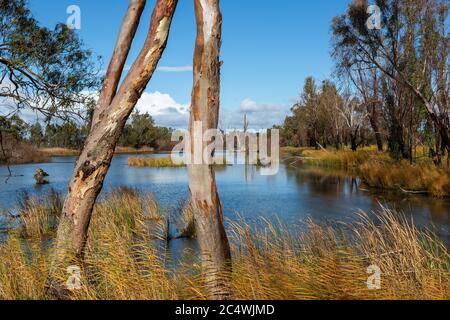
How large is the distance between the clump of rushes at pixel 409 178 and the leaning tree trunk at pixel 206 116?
37.4ft

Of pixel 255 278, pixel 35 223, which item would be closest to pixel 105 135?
pixel 255 278

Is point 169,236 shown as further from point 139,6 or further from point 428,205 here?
point 428,205

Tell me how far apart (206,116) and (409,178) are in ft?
42.3

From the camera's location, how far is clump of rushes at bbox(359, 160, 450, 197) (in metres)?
13.4

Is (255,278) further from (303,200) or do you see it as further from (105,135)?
(303,200)

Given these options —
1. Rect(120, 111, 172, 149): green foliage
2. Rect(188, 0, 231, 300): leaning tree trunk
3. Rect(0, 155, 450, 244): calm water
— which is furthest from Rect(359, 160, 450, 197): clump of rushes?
Rect(120, 111, 172, 149): green foliage

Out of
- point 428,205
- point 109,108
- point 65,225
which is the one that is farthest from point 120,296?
point 428,205

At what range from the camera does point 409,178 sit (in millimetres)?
14961

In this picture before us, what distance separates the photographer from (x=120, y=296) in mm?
3592

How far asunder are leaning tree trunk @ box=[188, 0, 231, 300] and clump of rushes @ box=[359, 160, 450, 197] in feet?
37.4

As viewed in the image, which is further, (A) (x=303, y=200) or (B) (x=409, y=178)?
(B) (x=409, y=178)

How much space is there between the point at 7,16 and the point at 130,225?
4743 mm

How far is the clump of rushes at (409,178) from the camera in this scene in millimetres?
13414

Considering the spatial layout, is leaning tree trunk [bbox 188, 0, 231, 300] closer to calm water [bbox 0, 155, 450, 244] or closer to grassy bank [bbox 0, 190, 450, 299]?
grassy bank [bbox 0, 190, 450, 299]
